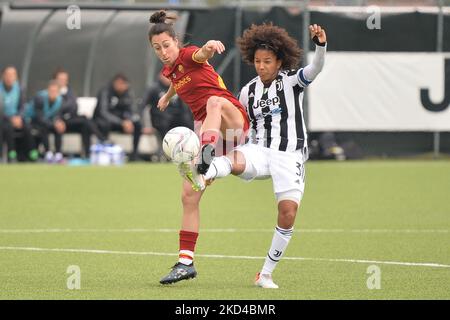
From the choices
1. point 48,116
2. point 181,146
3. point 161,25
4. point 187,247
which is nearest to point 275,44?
point 161,25

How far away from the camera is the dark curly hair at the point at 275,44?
342 inches

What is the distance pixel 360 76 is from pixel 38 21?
21.8 feet

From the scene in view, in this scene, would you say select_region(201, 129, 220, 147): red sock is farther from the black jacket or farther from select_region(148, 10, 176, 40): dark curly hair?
the black jacket

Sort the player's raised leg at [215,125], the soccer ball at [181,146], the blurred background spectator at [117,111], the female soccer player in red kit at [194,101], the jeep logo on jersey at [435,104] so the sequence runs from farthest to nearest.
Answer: the blurred background spectator at [117,111] < the jeep logo on jersey at [435,104] < the female soccer player in red kit at [194,101] < the player's raised leg at [215,125] < the soccer ball at [181,146]

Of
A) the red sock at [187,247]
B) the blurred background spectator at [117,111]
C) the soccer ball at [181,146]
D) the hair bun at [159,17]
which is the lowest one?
the red sock at [187,247]

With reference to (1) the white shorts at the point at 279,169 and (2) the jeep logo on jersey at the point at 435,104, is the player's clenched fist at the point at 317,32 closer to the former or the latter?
(1) the white shorts at the point at 279,169

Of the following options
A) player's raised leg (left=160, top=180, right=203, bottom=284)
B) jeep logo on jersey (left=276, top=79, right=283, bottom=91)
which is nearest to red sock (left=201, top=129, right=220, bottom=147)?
player's raised leg (left=160, top=180, right=203, bottom=284)

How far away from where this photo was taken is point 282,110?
28.6ft

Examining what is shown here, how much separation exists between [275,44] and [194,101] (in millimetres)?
774

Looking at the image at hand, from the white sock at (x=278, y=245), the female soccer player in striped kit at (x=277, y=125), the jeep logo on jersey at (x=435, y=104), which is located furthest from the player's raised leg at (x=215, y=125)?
the jeep logo on jersey at (x=435, y=104)

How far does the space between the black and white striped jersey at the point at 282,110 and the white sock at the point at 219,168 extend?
0.43 meters
